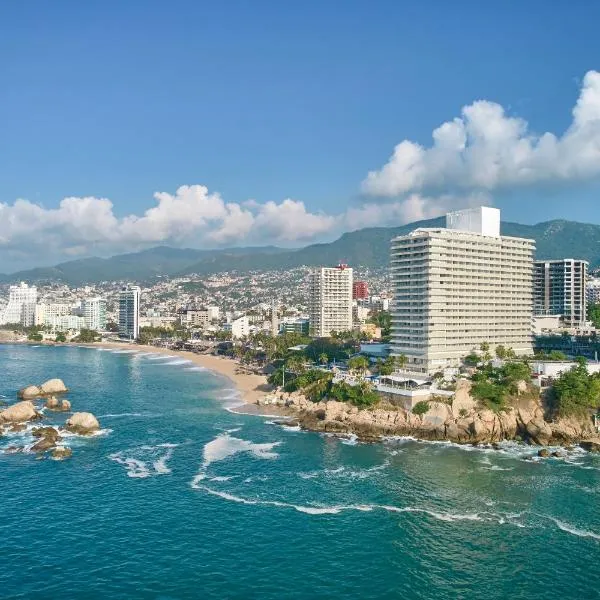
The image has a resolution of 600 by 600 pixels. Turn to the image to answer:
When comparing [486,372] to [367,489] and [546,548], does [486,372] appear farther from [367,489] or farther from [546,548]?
[546,548]

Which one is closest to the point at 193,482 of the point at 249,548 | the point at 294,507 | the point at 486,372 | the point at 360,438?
the point at 294,507

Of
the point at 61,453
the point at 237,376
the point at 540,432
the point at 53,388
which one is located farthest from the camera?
the point at 237,376

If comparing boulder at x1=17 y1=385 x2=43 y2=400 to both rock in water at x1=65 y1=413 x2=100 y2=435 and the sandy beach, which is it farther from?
the sandy beach

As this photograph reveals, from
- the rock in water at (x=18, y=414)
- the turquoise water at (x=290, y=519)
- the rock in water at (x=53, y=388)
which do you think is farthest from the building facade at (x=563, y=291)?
the rock in water at (x=18, y=414)

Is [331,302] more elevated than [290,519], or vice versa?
[331,302]

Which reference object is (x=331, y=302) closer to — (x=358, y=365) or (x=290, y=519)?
(x=358, y=365)

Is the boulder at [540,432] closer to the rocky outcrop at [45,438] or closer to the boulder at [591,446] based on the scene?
the boulder at [591,446]

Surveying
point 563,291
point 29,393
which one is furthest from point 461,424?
point 563,291
